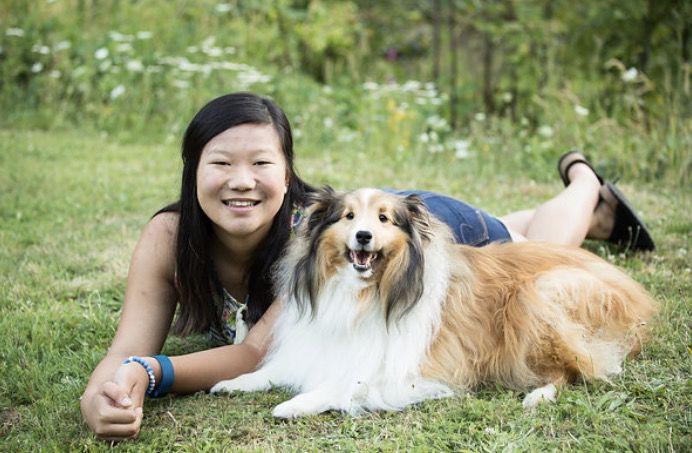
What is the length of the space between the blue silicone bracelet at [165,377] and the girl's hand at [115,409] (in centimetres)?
20

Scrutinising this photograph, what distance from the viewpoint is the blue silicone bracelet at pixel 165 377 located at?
3044 mm

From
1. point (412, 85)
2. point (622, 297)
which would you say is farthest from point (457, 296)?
point (412, 85)

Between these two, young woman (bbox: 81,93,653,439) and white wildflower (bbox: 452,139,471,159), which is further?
white wildflower (bbox: 452,139,471,159)

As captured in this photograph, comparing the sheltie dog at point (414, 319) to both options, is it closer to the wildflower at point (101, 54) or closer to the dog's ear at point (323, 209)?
the dog's ear at point (323, 209)

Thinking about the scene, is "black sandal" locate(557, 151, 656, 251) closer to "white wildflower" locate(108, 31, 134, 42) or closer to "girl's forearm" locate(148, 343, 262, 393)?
"girl's forearm" locate(148, 343, 262, 393)

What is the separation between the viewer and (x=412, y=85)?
834cm

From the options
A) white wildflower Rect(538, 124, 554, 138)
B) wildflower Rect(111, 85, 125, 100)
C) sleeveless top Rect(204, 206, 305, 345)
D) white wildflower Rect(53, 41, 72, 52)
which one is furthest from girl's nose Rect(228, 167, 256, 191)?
white wildflower Rect(53, 41, 72, 52)

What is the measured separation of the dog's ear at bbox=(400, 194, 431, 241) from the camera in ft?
10.6

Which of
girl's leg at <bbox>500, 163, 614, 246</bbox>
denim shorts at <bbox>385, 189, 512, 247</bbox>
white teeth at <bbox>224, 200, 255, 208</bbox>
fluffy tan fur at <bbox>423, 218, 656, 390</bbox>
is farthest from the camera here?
girl's leg at <bbox>500, 163, 614, 246</bbox>

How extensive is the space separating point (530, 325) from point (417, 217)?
0.65 m

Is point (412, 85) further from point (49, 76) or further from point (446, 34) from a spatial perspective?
point (49, 76)

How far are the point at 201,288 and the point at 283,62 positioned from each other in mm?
7438

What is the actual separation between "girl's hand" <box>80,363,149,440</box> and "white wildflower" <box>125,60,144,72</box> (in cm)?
643

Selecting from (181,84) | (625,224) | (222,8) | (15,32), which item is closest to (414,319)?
(625,224)
